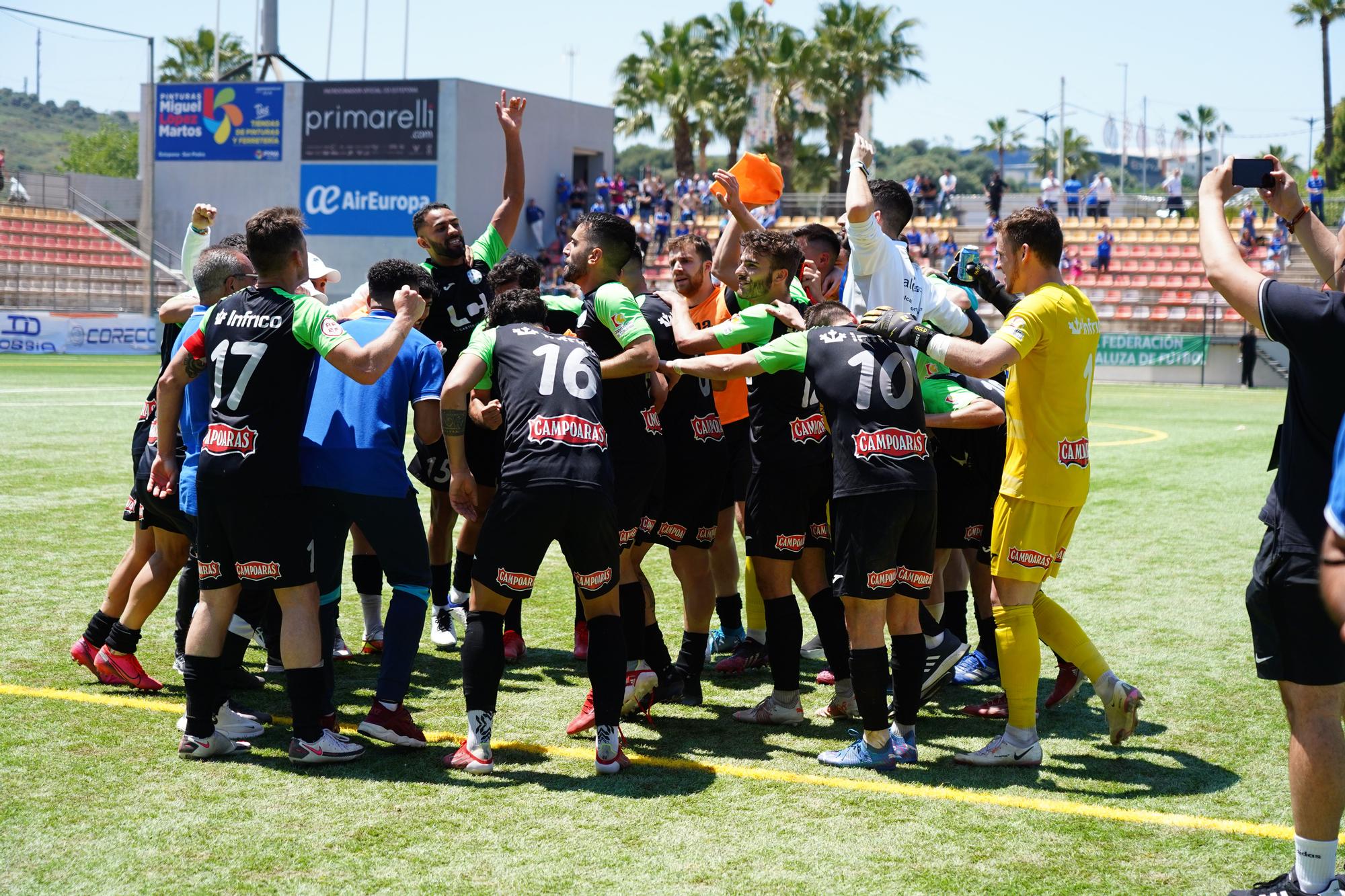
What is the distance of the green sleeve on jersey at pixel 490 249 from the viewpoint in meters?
7.58

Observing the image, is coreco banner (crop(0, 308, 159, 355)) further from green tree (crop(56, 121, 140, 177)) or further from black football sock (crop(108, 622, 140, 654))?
green tree (crop(56, 121, 140, 177))

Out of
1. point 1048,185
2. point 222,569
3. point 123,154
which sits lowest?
point 222,569

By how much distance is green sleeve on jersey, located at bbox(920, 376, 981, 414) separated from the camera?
5.88 meters

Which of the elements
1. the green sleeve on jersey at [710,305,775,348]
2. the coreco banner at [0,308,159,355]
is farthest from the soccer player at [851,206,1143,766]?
the coreco banner at [0,308,159,355]

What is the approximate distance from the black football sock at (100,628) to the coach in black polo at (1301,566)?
5.26m

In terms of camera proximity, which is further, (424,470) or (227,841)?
(424,470)

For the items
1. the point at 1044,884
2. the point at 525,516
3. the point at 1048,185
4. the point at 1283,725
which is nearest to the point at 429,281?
the point at 525,516

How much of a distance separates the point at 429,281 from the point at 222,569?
63.8 inches

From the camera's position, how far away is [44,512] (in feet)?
34.7

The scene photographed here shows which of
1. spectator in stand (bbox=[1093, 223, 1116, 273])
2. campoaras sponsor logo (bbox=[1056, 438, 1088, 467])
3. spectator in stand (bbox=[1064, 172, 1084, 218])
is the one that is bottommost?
campoaras sponsor logo (bbox=[1056, 438, 1088, 467])

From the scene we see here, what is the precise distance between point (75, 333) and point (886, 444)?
32.2 meters

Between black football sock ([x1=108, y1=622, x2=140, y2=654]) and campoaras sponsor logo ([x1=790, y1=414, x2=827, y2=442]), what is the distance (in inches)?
132

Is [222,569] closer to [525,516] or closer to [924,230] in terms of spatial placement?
[525,516]

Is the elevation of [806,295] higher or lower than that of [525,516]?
higher
